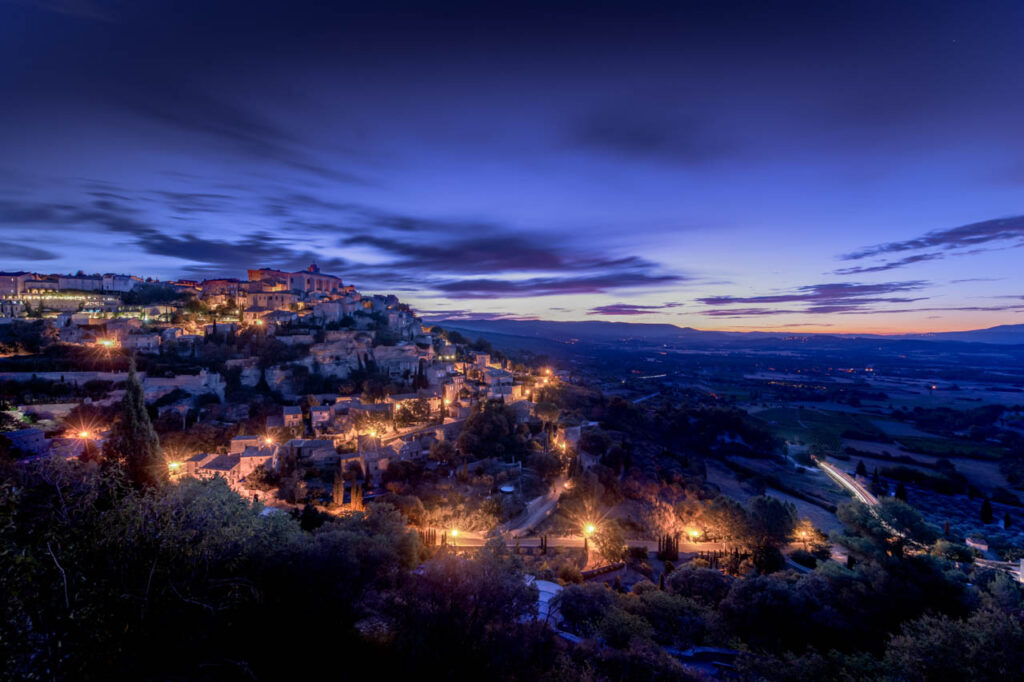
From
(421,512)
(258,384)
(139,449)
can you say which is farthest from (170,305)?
(421,512)

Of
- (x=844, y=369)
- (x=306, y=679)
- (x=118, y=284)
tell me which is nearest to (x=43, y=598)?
(x=306, y=679)

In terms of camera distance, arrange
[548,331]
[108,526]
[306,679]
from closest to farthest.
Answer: [108,526]
[306,679]
[548,331]

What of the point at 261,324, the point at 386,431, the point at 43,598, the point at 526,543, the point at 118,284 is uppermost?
the point at 118,284

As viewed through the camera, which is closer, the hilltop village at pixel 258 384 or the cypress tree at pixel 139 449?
the cypress tree at pixel 139 449

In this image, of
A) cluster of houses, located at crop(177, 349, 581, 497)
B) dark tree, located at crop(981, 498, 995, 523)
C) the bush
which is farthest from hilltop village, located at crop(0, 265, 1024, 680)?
dark tree, located at crop(981, 498, 995, 523)

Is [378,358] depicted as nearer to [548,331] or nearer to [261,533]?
[261,533]

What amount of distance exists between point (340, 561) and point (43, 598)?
15.9ft

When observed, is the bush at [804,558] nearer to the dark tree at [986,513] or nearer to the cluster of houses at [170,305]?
the dark tree at [986,513]

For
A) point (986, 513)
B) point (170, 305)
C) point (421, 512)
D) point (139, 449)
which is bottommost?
point (986, 513)

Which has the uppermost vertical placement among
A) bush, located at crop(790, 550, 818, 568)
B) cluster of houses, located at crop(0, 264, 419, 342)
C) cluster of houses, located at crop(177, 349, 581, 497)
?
cluster of houses, located at crop(0, 264, 419, 342)

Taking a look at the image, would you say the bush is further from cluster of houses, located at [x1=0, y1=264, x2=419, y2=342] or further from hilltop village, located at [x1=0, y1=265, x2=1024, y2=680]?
cluster of houses, located at [x1=0, y1=264, x2=419, y2=342]

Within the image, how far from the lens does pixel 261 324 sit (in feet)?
134

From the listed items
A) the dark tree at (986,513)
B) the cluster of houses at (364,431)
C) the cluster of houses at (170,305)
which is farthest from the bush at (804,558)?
the cluster of houses at (170,305)

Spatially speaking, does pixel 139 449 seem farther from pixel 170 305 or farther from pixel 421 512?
pixel 170 305
